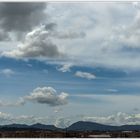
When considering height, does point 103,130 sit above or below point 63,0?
below

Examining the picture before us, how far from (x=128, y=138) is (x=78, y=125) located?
0.80 meters

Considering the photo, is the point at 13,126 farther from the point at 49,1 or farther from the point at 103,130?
the point at 49,1

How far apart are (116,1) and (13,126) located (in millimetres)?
2583

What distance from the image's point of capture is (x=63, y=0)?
476 cm

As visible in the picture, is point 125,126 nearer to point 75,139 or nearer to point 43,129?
point 75,139

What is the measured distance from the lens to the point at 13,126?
4.51 meters

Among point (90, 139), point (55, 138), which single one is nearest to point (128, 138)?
point (90, 139)

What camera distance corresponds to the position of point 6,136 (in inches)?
184

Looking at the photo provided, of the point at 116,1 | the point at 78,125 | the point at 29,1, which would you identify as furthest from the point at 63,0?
the point at 78,125

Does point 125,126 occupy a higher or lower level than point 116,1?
lower

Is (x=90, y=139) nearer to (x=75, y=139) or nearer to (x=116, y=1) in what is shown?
(x=75, y=139)

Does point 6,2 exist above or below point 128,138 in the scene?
above

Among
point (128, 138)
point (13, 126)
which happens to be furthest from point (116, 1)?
point (13, 126)

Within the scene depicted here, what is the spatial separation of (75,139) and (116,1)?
90.8 inches
